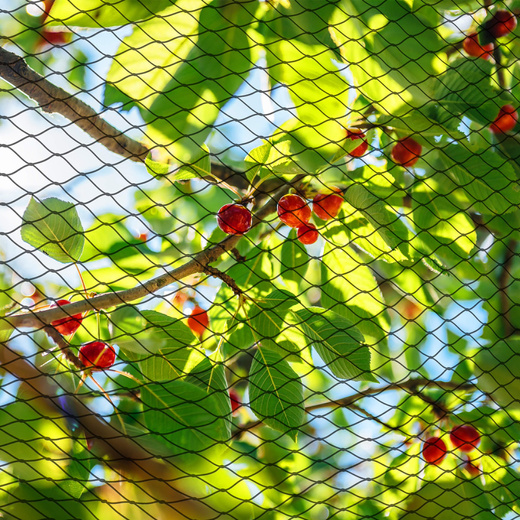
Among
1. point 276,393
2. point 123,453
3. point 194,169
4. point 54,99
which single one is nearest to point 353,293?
point 276,393

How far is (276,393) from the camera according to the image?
91 cm

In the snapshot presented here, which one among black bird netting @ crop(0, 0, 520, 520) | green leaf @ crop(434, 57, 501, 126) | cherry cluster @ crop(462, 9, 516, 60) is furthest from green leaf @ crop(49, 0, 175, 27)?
cherry cluster @ crop(462, 9, 516, 60)

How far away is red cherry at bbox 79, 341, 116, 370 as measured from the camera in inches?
36.3

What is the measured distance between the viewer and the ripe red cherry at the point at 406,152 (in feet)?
3.90

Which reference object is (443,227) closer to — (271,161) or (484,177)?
(484,177)

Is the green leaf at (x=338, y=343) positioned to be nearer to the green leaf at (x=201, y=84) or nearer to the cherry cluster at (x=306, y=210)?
the cherry cluster at (x=306, y=210)

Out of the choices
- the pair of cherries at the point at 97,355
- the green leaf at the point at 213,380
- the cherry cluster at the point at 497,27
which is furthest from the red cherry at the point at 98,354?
the cherry cluster at the point at 497,27

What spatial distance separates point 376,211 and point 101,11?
19.8 inches

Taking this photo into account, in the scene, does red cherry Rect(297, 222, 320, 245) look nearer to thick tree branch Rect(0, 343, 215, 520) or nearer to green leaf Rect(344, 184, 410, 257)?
green leaf Rect(344, 184, 410, 257)

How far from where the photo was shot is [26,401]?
0.81m

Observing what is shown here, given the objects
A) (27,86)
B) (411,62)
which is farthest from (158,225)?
(411,62)

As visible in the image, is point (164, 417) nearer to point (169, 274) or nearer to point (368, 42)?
point (169, 274)

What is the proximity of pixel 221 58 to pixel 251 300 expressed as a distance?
0.37 meters

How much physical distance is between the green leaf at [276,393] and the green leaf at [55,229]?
0.34 meters
